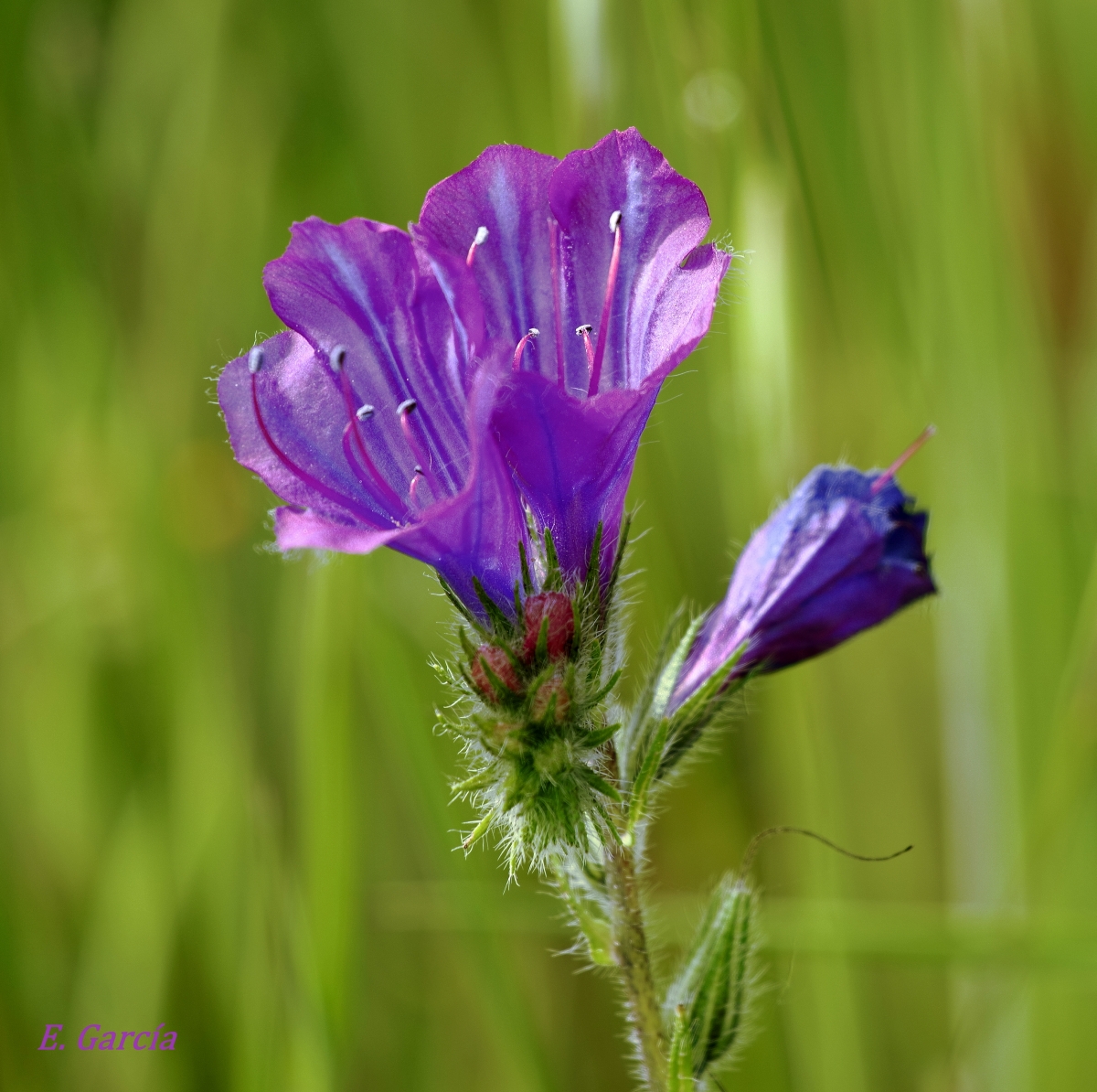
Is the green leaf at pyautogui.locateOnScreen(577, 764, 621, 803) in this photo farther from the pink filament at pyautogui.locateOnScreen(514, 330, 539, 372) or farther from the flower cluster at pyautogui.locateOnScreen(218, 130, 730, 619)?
the pink filament at pyautogui.locateOnScreen(514, 330, 539, 372)

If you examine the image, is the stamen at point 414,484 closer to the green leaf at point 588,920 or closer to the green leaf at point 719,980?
the green leaf at point 588,920

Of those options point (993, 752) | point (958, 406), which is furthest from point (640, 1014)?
point (958, 406)

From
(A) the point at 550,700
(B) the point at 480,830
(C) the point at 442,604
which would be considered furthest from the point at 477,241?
(C) the point at 442,604

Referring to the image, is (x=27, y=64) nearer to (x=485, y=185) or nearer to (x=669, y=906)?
(x=485, y=185)

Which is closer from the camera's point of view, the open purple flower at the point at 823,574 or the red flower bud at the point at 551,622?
the red flower bud at the point at 551,622

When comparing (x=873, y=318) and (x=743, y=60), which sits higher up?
(x=743, y=60)

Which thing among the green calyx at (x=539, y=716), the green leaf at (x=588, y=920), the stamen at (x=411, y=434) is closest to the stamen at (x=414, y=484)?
the stamen at (x=411, y=434)

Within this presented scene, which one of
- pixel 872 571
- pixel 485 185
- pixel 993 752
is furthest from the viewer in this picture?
pixel 993 752
